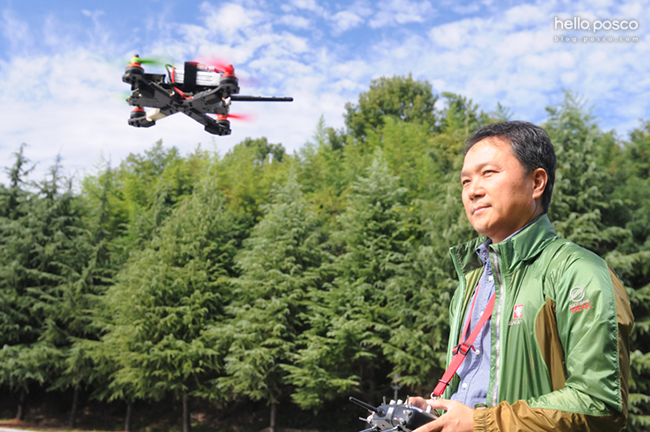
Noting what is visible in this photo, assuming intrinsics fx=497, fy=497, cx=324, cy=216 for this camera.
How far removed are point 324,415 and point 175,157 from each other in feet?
70.9

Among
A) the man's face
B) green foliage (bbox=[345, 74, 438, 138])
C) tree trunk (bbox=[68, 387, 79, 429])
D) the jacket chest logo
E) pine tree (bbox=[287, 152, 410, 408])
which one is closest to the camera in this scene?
the jacket chest logo

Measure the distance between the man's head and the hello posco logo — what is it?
1.27 feet

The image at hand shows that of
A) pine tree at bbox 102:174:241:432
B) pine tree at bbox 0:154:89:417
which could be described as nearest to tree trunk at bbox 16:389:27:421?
pine tree at bbox 0:154:89:417

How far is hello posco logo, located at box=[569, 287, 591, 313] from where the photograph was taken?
60.2 inches

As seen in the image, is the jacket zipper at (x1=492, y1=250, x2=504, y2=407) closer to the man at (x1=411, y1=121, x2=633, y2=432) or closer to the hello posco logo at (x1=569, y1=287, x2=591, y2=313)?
the man at (x1=411, y1=121, x2=633, y2=432)

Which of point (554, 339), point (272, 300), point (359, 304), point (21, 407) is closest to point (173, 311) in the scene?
point (272, 300)

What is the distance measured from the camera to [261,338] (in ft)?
62.8

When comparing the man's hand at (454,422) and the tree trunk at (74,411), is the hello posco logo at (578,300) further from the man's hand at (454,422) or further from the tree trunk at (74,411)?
the tree trunk at (74,411)

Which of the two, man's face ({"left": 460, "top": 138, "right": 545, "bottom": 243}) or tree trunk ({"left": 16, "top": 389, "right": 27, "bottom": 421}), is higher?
man's face ({"left": 460, "top": 138, "right": 545, "bottom": 243})

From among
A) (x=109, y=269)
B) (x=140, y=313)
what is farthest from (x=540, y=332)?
(x=109, y=269)

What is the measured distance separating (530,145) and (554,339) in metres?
0.72

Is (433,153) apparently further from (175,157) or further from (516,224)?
(175,157)

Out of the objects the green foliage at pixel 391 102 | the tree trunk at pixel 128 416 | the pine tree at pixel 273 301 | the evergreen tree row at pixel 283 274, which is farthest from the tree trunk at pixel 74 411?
the green foliage at pixel 391 102

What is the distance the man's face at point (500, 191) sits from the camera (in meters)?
1.86
